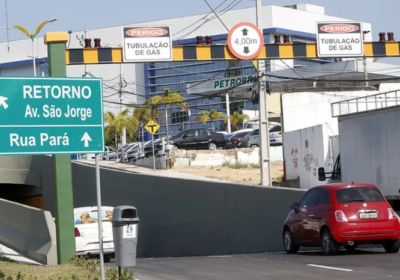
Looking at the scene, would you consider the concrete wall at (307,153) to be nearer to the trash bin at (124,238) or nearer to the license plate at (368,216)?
the license plate at (368,216)

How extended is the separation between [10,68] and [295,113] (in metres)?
93.0

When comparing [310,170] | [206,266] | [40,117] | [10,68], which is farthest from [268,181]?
[10,68]

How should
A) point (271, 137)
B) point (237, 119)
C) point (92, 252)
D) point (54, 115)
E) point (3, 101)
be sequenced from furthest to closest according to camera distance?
point (237, 119) < point (271, 137) < point (92, 252) < point (54, 115) < point (3, 101)

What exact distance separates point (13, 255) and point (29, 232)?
751 mm

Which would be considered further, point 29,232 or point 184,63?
point 184,63

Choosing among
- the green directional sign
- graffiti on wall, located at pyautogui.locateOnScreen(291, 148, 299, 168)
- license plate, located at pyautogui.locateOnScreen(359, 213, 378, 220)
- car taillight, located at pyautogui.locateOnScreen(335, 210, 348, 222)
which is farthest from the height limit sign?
graffiti on wall, located at pyautogui.locateOnScreen(291, 148, 299, 168)

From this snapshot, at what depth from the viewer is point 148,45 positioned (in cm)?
2400

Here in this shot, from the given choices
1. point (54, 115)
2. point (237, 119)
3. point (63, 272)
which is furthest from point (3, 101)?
point (237, 119)

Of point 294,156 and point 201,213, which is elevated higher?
point 294,156

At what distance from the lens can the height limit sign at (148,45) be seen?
23.8m

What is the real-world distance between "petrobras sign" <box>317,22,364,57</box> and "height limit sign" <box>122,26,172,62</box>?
5.23m

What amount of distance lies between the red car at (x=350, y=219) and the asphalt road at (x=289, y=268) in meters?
0.35

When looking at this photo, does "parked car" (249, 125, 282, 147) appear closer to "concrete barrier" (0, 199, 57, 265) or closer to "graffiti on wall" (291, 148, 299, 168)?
"graffiti on wall" (291, 148, 299, 168)

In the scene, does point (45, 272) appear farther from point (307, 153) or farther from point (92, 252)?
point (307, 153)
